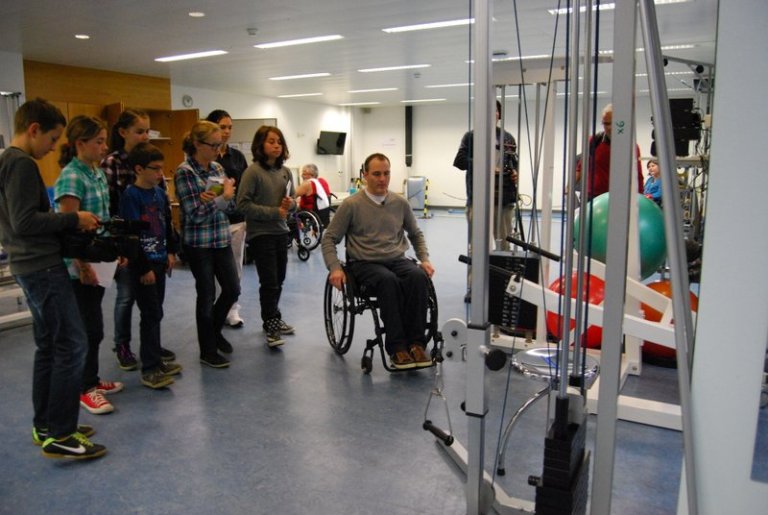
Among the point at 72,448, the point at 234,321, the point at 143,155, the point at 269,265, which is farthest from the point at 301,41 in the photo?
the point at 72,448

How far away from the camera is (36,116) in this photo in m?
1.98

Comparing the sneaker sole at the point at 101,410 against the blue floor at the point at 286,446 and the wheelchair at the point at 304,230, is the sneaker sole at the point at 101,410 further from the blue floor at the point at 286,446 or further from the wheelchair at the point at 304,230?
the wheelchair at the point at 304,230

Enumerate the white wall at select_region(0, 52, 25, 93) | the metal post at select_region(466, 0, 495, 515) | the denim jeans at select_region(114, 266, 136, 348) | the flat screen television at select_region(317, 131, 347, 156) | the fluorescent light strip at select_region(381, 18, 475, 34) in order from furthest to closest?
the flat screen television at select_region(317, 131, 347, 156) < the white wall at select_region(0, 52, 25, 93) < the fluorescent light strip at select_region(381, 18, 475, 34) < the denim jeans at select_region(114, 266, 136, 348) < the metal post at select_region(466, 0, 495, 515)

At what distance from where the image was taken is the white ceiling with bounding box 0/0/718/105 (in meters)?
4.77

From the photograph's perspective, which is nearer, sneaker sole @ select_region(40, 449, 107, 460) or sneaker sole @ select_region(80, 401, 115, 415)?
sneaker sole @ select_region(40, 449, 107, 460)

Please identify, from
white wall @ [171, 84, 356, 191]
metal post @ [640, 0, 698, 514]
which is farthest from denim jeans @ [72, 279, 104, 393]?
white wall @ [171, 84, 356, 191]

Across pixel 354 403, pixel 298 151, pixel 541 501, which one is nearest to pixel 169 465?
pixel 354 403

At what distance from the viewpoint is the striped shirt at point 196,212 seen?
3.01 m

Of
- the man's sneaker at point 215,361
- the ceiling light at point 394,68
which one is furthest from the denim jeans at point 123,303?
the ceiling light at point 394,68

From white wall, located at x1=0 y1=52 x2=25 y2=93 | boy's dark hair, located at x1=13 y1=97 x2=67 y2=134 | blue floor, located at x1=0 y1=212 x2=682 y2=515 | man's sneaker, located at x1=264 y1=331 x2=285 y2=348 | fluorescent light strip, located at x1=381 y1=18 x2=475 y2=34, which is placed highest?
fluorescent light strip, located at x1=381 y1=18 x2=475 y2=34

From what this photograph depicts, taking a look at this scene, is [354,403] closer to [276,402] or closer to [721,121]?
[276,402]

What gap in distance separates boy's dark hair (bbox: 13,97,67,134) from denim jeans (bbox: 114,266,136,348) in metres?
0.99

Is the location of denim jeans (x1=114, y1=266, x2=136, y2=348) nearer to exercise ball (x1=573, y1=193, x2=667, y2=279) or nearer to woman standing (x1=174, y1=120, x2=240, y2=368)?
woman standing (x1=174, y1=120, x2=240, y2=368)

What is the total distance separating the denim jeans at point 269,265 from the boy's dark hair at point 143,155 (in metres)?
0.82
